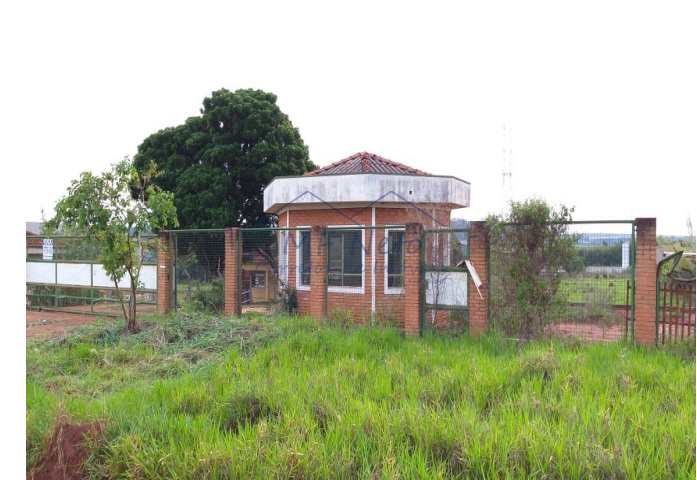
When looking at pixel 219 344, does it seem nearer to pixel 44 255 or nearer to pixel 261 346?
pixel 261 346

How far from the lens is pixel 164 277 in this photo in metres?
13.6

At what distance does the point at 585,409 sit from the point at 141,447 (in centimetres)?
379

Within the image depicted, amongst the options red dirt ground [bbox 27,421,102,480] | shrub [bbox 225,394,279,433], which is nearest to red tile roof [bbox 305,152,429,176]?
shrub [bbox 225,394,279,433]

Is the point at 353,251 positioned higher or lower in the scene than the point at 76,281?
higher

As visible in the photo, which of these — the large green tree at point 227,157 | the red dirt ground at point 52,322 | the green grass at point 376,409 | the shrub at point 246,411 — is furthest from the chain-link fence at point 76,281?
the shrub at point 246,411

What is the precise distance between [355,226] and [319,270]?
1.30 m

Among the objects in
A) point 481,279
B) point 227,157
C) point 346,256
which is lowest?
point 481,279

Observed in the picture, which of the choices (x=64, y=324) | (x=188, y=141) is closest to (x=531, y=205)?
(x=64, y=324)

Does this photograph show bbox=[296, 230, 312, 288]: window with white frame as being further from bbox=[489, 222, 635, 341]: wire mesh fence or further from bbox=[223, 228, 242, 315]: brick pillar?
bbox=[489, 222, 635, 341]: wire mesh fence

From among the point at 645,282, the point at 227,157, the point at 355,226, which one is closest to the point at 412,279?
the point at 355,226

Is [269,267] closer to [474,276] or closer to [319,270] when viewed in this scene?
[319,270]

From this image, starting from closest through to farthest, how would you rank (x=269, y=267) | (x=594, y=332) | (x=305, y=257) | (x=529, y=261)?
(x=594, y=332) < (x=529, y=261) < (x=305, y=257) < (x=269, y=267)

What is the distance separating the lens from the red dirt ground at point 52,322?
1175 centimetres

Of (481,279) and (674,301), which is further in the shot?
(481,279)
